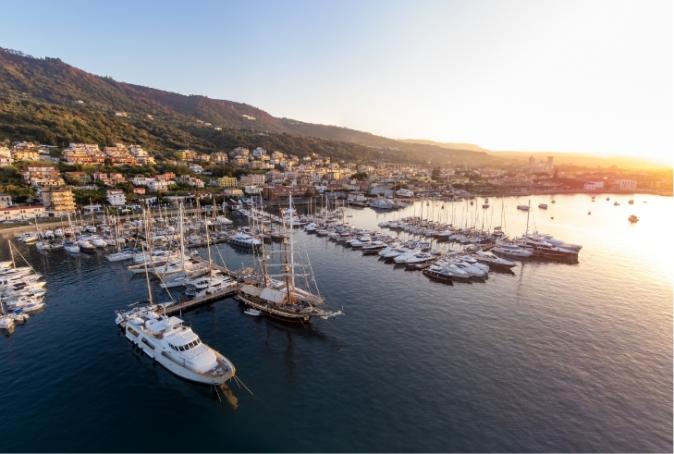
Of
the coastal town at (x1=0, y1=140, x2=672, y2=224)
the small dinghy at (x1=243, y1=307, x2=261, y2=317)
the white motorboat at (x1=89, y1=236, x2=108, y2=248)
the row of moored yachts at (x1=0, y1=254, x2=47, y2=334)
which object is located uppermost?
the coastal town at (x1=0, y1=140, x2=672, y2=224)

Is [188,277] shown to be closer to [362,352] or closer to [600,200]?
[362,352]

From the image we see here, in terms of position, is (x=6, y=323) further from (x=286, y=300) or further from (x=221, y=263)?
(x=286, y=300)

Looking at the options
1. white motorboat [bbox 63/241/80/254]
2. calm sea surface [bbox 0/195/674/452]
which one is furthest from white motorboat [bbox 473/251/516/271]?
white motorboat [bbox 63/241/80/254]

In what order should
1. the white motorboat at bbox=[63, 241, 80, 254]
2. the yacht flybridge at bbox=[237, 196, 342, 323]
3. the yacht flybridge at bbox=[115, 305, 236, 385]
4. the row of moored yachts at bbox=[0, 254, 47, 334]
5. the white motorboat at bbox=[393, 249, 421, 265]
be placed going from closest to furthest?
the yacht flybridge at bbox=[115, 305, 236, 385] < the row of moored yachts at bbox=[0, 254, 47, 334] < the yacht flybridge at bbox=[237, 196, 342, 323] < the white motorboat at bbox=[393, 249, 421, 265] < the white motorboat at bbox=[63, 241, 80, 254]

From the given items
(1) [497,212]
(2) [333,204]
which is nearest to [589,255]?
(1) [497,212]

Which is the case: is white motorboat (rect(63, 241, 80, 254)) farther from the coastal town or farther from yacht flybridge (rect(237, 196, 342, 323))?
yacht flybridge (rect(237, 196, 342, 323))

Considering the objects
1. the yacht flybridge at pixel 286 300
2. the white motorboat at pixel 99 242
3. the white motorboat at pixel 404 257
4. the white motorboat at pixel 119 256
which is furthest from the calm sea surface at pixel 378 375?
the white motorboat at pixel 99 242

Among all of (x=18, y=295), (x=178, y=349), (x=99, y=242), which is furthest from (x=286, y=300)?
(x=99, y=242)
